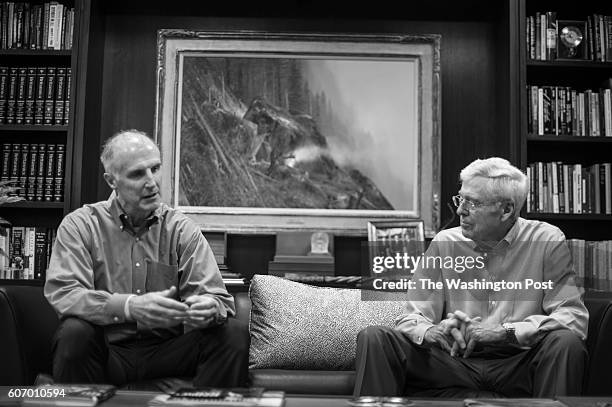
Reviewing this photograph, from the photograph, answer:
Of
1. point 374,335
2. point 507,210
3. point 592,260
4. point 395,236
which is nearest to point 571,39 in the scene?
point 592,260

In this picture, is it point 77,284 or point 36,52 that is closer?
point 77,284

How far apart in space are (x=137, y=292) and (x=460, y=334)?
1076mm

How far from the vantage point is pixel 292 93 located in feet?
12.8

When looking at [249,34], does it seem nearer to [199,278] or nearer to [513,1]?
[513,1]

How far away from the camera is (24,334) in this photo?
2.27 m

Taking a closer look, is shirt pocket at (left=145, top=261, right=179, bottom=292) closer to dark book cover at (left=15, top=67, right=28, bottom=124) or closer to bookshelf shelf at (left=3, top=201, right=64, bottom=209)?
bookshelf shelf at (left=3, top=201, right=64, bottom=209)

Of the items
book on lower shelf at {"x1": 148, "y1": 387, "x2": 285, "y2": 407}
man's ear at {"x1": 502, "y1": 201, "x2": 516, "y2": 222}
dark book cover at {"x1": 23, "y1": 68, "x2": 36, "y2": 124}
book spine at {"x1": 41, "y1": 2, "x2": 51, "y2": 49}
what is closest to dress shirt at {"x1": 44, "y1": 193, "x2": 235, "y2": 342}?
book on lower shelf at {"x1": 148, "y1": 387, "x2": 285, "y2": 407}

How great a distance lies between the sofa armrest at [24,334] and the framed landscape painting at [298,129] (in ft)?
4.75

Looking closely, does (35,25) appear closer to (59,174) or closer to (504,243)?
(59,174)

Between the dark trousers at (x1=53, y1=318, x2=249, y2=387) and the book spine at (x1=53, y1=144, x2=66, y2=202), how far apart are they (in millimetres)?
1467

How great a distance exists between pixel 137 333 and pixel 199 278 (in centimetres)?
26

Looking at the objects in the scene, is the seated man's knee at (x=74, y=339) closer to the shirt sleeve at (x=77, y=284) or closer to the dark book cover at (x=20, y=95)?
the shirt sleeve at (x=77, y=284)

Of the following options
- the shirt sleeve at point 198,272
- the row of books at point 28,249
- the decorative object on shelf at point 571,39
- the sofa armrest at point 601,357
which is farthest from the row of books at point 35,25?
the sofa armrest at point 601,357

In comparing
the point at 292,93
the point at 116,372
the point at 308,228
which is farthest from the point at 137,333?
the point at 292,93
